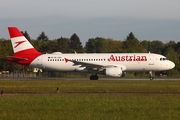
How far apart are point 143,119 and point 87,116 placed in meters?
2.13

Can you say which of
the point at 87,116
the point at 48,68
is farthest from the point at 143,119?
the point at 48,68

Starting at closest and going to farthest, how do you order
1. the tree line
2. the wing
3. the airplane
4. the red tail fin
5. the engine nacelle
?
the engine nacelle → the wing → the airplane → the red tail fin → the tree line

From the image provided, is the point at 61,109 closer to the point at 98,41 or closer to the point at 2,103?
the point at 2,103

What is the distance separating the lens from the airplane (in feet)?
175

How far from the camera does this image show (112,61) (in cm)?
5375

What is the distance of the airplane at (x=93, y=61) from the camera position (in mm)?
53219

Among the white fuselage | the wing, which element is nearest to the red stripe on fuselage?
the white fuselage

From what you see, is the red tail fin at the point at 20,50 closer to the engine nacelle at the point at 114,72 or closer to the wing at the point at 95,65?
the wing at the point at 95,65

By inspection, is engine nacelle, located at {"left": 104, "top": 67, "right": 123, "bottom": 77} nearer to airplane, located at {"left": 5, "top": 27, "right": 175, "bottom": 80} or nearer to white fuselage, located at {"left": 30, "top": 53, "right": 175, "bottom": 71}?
airplane, located at {"left": 5, "top": 27, "right": 175, "bottom": 80}

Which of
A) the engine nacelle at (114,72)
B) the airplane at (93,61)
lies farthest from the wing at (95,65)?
the engine nacelle at (114,72)

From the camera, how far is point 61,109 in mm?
19094

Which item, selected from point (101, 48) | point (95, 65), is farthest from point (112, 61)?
point (101, 48)

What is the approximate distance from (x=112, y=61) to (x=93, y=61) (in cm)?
241

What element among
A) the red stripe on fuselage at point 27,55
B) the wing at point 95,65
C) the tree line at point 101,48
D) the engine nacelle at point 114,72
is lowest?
the engine nacelle at point 114,72
